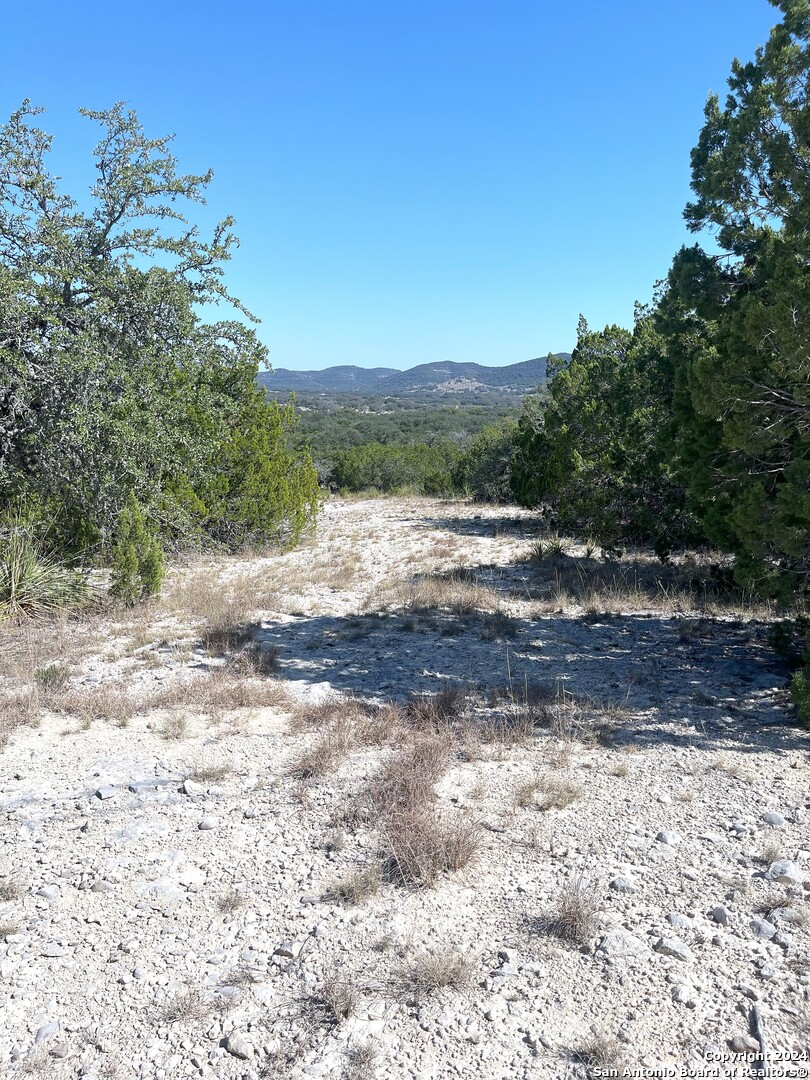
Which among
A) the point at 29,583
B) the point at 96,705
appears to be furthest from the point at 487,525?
the point at 96,705

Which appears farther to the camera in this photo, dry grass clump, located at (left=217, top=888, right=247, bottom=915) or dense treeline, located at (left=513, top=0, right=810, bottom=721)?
dense treeline, located at (left=513, top=0, right=810, bottom=721)

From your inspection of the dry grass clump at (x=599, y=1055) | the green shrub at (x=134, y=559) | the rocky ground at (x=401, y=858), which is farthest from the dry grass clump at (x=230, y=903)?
the green shrub at (x=134, y=559)

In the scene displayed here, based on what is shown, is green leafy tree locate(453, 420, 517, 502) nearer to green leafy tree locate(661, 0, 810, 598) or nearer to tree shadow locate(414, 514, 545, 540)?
tree shadow locate(414, 514, 545, 540)

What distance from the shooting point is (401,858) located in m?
3.57

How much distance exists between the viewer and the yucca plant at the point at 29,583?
8.08 meters

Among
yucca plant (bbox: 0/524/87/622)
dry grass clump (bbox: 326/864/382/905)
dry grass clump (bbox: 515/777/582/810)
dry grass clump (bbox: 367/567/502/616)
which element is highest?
yucca plant (bbox: 0/524/87/622)

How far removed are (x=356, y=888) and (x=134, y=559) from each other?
6.26 meters

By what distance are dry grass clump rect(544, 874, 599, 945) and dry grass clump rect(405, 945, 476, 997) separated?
43 centimetres

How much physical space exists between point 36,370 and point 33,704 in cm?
438

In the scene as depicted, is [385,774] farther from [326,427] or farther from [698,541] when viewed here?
[326,427]

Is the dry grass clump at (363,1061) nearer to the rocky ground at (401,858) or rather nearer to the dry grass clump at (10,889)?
the rocky ground at (401,858)

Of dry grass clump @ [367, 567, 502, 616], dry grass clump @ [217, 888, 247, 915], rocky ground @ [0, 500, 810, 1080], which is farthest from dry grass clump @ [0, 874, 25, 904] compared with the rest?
dry grass clump @ [367, 567, 502, 616]

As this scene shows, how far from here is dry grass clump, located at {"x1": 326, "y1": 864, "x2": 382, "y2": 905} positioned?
3355 millimetres

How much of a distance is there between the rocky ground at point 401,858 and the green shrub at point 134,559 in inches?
54.9
